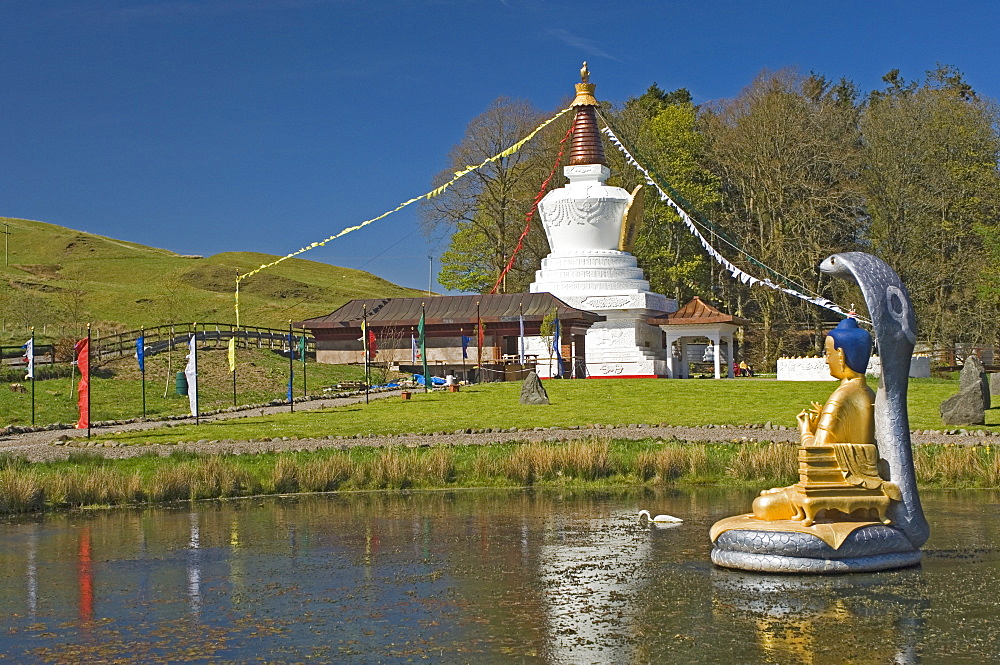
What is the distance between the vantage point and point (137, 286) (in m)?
102

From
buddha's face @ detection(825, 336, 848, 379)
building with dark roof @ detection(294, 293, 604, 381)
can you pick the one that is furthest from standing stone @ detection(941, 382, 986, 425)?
building with dark roof @ detection(294, 293, 604, 381)

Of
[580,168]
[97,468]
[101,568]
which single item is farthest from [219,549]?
[580,168]

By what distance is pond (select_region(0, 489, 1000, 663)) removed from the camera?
406 inches

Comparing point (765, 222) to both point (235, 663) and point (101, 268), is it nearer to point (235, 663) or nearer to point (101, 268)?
point (235, 663)

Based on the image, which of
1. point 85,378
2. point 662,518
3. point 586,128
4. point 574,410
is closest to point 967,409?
point 574,410

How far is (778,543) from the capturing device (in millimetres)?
12953

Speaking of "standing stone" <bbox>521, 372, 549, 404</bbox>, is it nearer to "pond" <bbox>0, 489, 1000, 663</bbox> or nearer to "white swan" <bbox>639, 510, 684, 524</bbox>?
"pond" <bbox>0, 489, 1000, 663</bbox>

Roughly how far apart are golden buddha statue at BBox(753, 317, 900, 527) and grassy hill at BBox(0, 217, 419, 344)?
5246 centimetres

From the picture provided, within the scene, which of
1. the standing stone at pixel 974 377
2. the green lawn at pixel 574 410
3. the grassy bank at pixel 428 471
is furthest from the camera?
the green lawn at pixel 574 410

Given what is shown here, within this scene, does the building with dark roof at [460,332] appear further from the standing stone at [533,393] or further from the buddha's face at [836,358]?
the buddha's face at [836,358]

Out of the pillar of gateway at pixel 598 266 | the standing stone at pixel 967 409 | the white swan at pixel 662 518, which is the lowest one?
the white swan at pixel 662 518

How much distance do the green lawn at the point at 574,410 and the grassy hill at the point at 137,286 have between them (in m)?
30.5

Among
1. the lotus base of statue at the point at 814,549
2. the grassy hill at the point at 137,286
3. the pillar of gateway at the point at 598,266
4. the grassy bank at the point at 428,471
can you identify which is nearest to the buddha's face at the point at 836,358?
the lotus base of statue at the point at 814,549

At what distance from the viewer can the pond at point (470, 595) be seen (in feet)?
33.8
